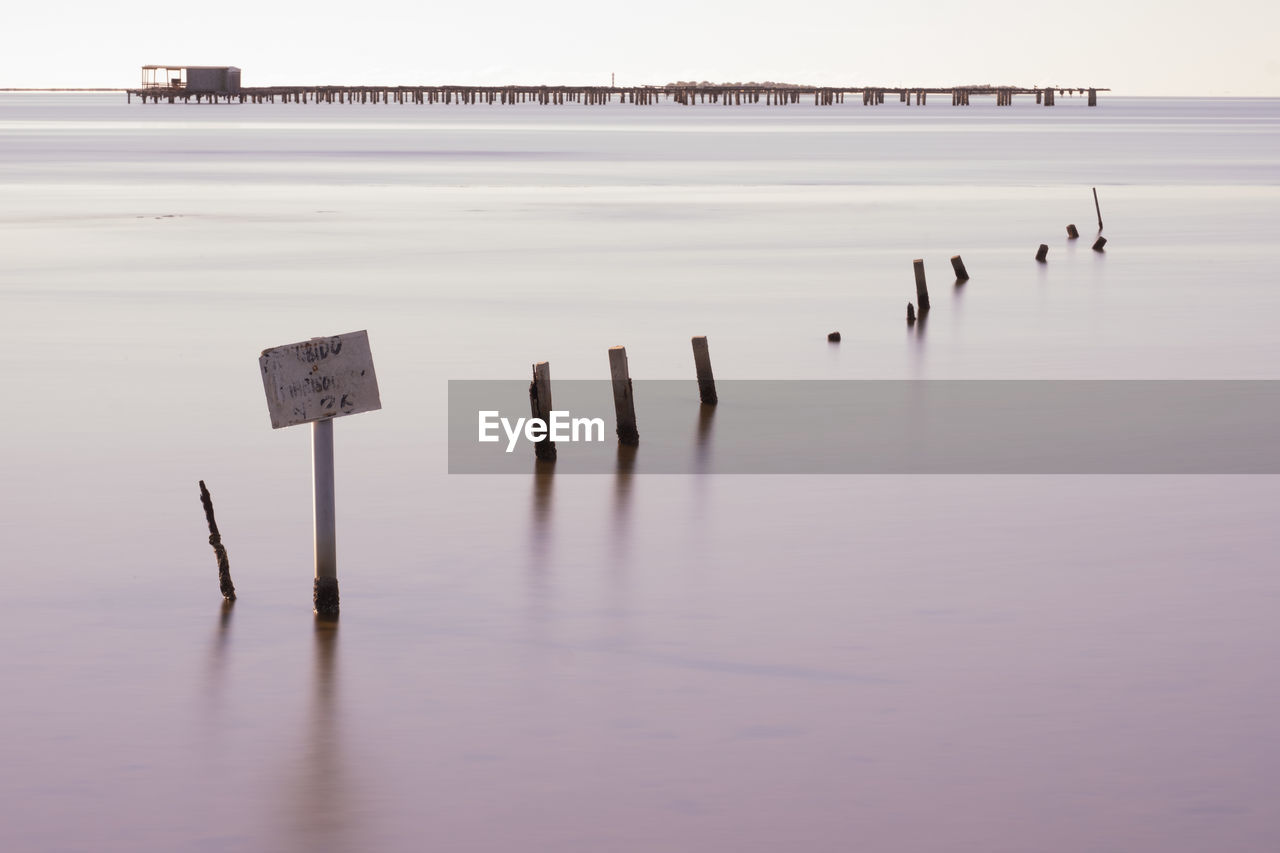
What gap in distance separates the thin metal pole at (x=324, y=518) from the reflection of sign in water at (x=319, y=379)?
14 centimetres

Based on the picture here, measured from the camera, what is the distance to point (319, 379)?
414 inches

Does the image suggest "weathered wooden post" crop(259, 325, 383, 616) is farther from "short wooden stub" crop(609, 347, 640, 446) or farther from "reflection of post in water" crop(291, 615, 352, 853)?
"short wooden stub" crop(609, 347, 640, 446)

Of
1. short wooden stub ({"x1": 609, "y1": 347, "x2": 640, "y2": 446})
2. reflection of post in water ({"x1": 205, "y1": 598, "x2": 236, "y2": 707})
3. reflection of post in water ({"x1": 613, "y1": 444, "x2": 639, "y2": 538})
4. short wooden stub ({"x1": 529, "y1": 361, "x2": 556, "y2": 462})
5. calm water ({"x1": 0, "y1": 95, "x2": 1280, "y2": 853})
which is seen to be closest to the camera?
calm water ({"x1": 0, "y1": 95, "x2": 1280, "y2": 853})

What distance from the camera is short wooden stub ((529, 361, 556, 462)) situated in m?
16.0

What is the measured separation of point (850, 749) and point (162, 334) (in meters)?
18.7

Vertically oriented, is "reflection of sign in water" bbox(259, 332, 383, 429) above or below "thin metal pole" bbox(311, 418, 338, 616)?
above

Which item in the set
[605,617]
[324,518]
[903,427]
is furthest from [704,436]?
[324,518]

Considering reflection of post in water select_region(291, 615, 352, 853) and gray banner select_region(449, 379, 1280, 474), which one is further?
gray banner select_region(449, 379, 1280, 474)

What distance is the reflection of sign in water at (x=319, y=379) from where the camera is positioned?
10.4 metres

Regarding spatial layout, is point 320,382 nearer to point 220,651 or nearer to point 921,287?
point 220,651

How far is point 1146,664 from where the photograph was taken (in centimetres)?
1069

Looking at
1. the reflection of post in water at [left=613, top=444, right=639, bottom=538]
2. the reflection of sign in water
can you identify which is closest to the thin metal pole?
the reflection of sign in water

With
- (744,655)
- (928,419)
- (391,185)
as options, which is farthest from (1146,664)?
(391,185)

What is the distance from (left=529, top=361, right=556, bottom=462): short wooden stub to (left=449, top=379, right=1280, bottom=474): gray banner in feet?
0.47
